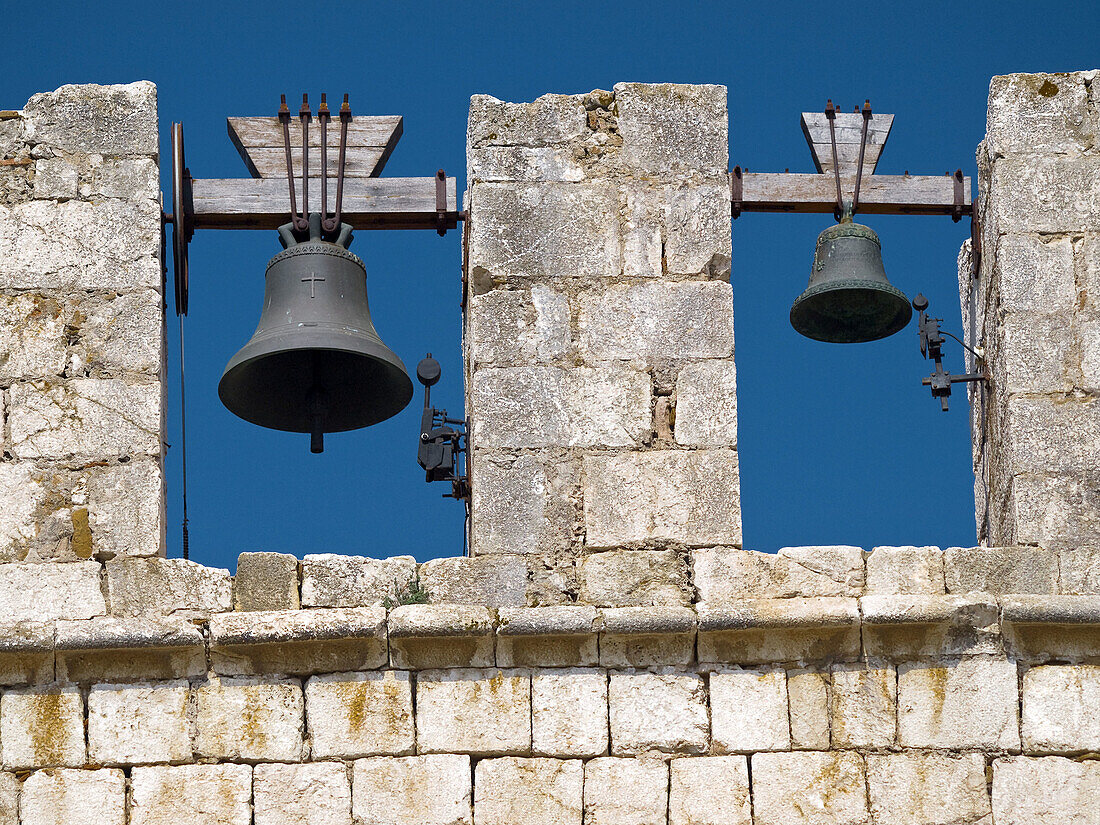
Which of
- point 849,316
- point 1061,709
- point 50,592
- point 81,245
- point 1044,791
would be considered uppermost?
point 81,245

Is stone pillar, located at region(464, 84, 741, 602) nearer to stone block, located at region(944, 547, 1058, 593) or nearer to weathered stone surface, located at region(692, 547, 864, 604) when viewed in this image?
weathered stone surface, located at region(692, 547, 864, 604)

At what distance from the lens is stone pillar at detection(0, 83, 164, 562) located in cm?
893

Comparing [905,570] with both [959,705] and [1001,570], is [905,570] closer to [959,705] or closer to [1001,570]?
[1001,570]

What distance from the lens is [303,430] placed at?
31.6 ft

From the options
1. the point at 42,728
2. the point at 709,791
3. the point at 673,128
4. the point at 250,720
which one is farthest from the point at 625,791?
the point at 673,128

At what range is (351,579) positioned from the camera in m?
8.77

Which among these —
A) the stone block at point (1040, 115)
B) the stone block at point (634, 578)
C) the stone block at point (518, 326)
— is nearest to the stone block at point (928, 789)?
the stone block at point (634, 578)

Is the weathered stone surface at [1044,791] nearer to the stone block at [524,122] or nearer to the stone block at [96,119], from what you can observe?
the stone block at [524,122]

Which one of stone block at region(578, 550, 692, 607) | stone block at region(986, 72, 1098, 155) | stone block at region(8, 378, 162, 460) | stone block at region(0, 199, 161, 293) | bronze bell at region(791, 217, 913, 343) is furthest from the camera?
bronze bell at region(791, 217, 913, 343)

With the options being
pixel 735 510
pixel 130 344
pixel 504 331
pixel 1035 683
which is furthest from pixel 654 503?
pixel 130 344

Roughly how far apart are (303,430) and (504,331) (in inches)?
40.7

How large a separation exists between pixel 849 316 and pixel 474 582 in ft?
7.58

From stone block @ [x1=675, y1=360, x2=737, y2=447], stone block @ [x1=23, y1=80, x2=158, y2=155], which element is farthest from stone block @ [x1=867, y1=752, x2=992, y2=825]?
stone block @ [x1=23, y1=80, x2=158, y2=155]

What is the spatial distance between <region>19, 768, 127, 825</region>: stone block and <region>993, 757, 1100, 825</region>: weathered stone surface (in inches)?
126
